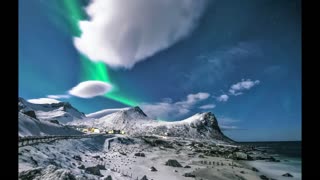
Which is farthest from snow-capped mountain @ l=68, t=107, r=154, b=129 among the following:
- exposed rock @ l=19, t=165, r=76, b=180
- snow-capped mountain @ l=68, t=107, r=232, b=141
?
exposed rock @ l=19, t=165, r=76, b=180

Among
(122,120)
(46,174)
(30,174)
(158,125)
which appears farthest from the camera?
(122,120)

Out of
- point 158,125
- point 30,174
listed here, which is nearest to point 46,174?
point 30,174

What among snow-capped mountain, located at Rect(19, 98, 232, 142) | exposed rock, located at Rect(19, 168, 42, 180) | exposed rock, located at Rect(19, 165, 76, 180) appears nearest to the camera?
exposed rock, located at Rect(19, 168, 42, 180)

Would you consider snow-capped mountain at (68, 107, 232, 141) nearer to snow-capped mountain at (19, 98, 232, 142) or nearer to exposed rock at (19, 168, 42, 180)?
snow-capped mountain at (19, 98, 232, 142)

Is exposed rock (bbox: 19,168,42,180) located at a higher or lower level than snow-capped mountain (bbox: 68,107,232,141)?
higher

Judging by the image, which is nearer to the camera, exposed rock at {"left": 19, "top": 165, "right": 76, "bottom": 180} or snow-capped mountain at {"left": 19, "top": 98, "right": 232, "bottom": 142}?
exposed rock at {"left": 19, "top": 165, "right": 76, "bottom": 180}

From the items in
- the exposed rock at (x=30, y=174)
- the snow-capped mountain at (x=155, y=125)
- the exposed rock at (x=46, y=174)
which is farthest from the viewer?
the snow-capped mountain at (x=155, y=125)

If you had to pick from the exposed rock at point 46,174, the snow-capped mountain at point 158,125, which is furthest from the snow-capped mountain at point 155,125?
the exposed rock at point 46,174

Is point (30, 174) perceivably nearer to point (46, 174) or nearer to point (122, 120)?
point (46, 174)

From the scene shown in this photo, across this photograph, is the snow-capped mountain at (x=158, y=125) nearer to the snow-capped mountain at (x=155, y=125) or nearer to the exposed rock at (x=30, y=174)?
the snow-capped mountain at (x=155, y=125)

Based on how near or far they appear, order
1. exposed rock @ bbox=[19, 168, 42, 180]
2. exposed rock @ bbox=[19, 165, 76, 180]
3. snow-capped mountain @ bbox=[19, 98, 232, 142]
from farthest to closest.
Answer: snow-capped mountain @ bbox=[19, 98, 232, 142] < exposed rock @ bbox=[19, 165, 76, 180] < exposed rock @ bbox=[19, 168, 42, 180]
